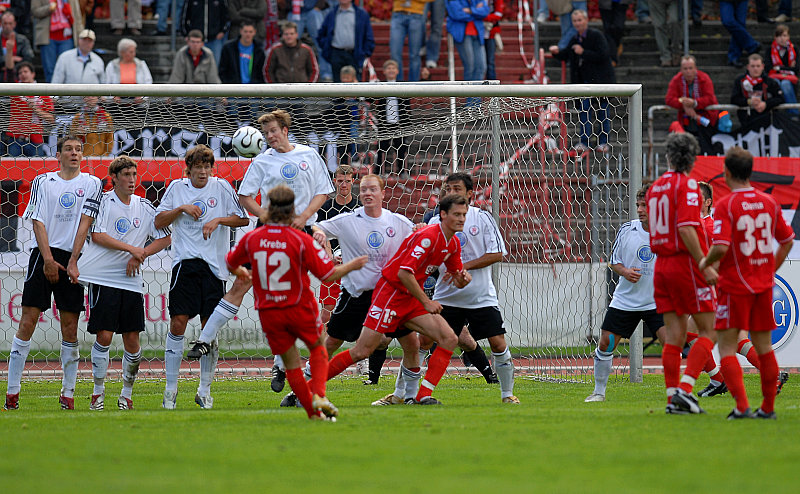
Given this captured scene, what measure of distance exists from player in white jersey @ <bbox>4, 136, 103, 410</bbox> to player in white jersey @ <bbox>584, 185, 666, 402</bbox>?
16.1ft

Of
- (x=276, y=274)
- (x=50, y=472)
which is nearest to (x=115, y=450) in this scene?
(x=50, y=472)

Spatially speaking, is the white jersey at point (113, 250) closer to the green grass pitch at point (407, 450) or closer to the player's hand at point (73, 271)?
the player's hand at point (73, 271)

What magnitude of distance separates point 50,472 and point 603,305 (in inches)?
391

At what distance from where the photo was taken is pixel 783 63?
19.5m

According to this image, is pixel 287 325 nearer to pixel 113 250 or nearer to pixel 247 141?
pixel 113 250

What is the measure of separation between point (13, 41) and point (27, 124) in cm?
668

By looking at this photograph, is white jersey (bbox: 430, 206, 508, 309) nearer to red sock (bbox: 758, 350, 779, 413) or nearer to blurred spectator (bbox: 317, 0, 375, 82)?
red sock (bbox: 758, 350, 779, 413)

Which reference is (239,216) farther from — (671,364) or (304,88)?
Result: (671,364)

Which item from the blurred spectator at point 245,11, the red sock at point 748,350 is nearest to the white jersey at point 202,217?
the red sock at point 748,350

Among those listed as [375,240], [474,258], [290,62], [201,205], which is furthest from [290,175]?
[290,62]

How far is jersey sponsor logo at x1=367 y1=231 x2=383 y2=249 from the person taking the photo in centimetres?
1017

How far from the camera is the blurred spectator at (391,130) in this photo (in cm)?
1361

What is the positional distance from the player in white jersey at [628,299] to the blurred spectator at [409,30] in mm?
9257

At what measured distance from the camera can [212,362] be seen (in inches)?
392
